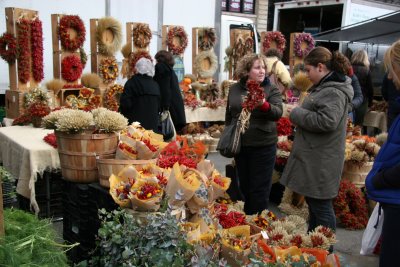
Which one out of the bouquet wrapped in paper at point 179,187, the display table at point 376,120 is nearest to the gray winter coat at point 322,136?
the bouquet wrapped in paper at point 179,187

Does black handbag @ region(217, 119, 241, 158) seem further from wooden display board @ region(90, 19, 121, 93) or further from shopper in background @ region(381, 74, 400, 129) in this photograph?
wooden display board @ region(90, 19, 121, 93)

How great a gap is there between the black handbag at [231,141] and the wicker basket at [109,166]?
1.06 metres

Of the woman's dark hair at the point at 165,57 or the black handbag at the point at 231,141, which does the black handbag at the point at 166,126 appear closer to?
the woman's dark hair at the point at 165,57

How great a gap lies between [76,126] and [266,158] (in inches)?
66.3

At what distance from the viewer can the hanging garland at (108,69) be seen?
7246 millimetres

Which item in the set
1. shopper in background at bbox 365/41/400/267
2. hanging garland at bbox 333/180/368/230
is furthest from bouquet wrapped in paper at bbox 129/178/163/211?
hanging garland at bbox 333/180/368/230

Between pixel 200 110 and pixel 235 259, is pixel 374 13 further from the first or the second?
pixel 235 259

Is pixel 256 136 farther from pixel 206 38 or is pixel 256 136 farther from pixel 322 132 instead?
pixel 206 38

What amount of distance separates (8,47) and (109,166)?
171 inches

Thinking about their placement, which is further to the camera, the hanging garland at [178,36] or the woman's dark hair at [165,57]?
the hanging garland at [178,36]

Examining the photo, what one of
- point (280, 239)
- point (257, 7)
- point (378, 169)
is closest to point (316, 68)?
point (378, 169)

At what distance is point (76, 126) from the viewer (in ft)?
9.24

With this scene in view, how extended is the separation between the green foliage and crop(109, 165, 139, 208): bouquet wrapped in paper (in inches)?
15.7

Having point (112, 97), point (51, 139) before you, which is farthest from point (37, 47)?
point (51, 139)
